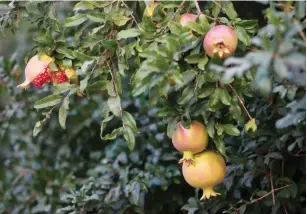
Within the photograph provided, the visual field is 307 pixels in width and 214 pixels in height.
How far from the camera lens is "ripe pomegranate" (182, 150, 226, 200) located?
103 cm

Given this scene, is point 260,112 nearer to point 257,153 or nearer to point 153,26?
point 257,153

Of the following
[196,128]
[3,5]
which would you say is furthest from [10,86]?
[196,128]

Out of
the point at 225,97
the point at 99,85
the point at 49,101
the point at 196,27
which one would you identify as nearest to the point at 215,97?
the point at 225,97

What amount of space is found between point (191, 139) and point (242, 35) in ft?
0.66

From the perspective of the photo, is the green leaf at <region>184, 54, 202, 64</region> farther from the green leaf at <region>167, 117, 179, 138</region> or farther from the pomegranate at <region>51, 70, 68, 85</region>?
the pomegranate at <region>51, 70, 68, 85</region>

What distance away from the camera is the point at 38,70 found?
1.09 meters

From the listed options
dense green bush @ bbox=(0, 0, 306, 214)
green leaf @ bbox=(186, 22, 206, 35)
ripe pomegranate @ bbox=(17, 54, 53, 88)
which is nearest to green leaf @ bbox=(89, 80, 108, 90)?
dense green bush @ bbox=(0, 0, 306, 214)

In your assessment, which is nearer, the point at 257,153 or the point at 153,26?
the point at 153,26

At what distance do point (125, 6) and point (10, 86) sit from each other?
0.96 metres

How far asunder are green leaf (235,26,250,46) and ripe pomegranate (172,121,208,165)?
17 centimetres

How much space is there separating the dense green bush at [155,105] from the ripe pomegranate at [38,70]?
0.08ft

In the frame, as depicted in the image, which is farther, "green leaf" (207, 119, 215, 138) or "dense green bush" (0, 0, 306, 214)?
"green leaf" (207, 119, 215, 138)

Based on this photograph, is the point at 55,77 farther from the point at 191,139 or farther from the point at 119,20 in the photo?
the point at 191,139

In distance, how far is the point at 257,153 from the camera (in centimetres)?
129
